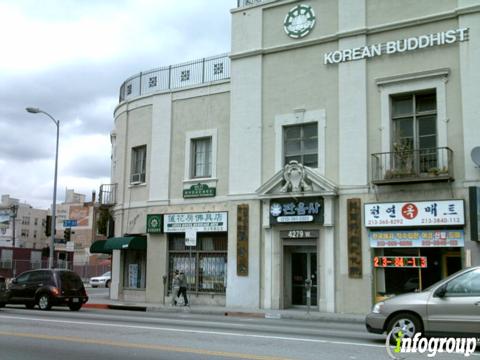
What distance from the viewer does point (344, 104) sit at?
22.3 meters

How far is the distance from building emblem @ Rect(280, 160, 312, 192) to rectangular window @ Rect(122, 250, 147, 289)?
868 cm

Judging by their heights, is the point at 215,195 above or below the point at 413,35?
below

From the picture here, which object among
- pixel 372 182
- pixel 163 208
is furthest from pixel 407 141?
pixel 163 208

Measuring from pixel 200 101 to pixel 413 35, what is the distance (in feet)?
32.1

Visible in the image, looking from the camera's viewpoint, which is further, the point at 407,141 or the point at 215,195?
the point at 215,195

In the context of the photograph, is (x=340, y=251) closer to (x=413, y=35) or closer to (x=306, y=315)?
(x=306, y=315)

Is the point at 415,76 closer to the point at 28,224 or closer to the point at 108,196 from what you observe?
the point at 108,196

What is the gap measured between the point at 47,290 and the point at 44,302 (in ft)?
1.50

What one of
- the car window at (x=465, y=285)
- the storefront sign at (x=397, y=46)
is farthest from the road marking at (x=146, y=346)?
the storefront sign at (x=397, y=46)

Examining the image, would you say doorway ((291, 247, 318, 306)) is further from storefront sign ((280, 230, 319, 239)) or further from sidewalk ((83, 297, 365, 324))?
sidewalk ((83, 297, 365, 324))

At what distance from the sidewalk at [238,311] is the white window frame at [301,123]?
541 cm

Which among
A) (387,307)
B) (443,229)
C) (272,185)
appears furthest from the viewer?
(272,185)

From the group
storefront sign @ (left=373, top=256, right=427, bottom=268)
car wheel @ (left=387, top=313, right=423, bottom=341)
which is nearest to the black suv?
storefront sign @ (left=373, top=256, right=427, bottom=268)

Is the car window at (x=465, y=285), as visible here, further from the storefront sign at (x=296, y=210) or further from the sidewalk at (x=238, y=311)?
the storefront sign at (x=296, y=210)
